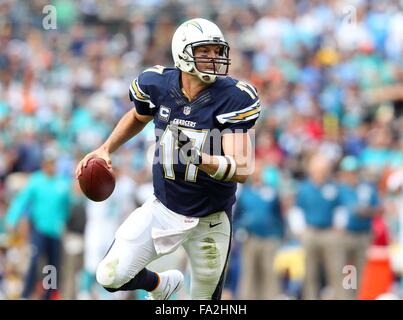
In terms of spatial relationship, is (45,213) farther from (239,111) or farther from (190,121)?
(239,111)

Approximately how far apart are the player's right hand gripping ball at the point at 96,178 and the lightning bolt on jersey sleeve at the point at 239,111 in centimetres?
77

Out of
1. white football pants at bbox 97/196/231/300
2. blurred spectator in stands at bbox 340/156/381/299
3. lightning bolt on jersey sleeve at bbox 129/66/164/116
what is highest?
blurred spectator in stands at bbox 340/156/381/299

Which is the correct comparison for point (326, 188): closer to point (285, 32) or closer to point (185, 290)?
point (185, 290)

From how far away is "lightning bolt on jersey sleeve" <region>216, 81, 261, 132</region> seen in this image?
6199 mm

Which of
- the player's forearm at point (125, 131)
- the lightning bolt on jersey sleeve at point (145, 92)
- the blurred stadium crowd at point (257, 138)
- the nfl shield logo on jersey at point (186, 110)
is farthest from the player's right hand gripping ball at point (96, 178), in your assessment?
the blurred stadium crowd at point (257, 138)

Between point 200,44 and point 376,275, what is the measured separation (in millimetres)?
4401

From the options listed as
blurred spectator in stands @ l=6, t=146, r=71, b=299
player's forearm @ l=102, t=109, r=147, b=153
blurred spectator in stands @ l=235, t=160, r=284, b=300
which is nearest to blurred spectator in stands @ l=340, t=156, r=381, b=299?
blurred spectator in stands @ l=235, t=160, r=284, b=300

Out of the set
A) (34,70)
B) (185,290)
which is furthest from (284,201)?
(34,70)

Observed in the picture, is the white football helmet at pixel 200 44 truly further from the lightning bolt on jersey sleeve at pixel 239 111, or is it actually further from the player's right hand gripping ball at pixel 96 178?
the player's right hand gripping ball at pixel 96 178

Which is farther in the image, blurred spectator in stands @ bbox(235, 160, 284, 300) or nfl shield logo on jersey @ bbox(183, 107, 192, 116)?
blurred spectator in stands @ bbox(235, 160, 284, 300)

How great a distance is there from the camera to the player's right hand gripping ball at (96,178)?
641cm

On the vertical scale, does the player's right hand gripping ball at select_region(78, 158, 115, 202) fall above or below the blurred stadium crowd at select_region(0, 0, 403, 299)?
below

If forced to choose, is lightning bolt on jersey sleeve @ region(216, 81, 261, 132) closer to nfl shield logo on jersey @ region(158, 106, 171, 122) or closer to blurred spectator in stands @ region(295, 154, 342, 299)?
nfl shield logo on jersey @ region(158, 106, 171, 122)

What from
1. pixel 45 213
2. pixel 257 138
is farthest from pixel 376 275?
pixel 45 213
